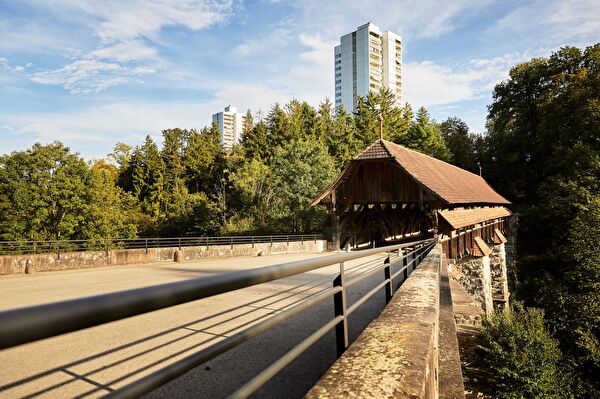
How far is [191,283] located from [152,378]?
269 millimetres

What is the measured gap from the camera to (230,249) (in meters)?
19.1

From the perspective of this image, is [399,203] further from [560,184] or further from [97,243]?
[97,243]

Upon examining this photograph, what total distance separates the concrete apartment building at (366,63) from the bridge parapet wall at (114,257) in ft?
236

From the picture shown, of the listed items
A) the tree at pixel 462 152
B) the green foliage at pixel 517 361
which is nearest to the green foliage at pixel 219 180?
the tree at pixel 462 152

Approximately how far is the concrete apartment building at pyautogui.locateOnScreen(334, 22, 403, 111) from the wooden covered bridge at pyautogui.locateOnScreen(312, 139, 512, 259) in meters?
69.6

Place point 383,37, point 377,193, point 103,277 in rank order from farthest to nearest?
point 383,37 → point 377,193 → point 103,277

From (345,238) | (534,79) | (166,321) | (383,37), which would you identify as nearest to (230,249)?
(345,238)

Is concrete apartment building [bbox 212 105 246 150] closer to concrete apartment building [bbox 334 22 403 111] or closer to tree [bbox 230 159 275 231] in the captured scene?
concrete apartment building [bbox 334 22 403 111]

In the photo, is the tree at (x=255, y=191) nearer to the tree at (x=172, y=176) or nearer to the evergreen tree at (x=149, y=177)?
the tree at (x=172, y=176)

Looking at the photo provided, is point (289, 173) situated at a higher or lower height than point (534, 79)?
lower

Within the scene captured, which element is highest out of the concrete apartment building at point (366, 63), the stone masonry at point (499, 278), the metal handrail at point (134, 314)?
the concrete apartment building at point (366, 63)

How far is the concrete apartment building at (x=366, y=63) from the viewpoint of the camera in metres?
87.7

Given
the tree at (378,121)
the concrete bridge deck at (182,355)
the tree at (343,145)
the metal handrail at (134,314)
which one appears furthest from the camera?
the tree at (378,121)

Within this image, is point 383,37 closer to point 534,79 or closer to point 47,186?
point 534,79
